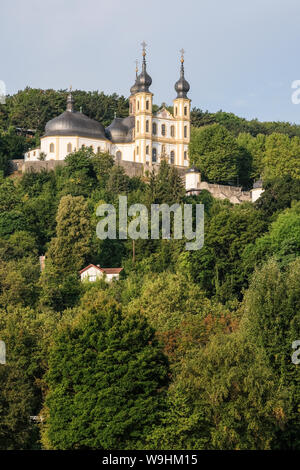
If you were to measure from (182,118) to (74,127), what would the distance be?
10199mm

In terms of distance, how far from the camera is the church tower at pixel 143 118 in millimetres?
91938

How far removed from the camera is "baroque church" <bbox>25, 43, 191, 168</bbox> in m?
91.5

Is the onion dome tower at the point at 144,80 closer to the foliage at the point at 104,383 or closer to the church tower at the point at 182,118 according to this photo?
the church tower at the point at 182,118

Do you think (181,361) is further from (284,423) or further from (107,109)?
(107,109)

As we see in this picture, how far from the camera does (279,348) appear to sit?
44.9m

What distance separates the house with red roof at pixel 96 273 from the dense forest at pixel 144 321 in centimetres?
58

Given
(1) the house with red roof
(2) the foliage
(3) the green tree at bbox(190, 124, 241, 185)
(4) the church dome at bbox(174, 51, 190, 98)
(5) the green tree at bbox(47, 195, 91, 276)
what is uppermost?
(4) the church dome at bbox(174, 51, 190, 98)

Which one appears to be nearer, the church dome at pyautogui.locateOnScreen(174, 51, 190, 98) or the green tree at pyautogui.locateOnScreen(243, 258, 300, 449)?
the green tree at pyautogui.locateOnScreen(243, 258, 300, 449)

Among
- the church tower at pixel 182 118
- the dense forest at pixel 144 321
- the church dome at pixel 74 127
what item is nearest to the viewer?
the dense forest at pixel 144 321

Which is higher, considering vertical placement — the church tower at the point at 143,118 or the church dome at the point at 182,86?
the church dome at the point at 182,86

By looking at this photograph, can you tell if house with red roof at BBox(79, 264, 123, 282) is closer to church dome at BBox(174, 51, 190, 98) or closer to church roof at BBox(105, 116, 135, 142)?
church roof at BBox(105, 116, 135, 142)

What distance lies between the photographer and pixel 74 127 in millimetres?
92688

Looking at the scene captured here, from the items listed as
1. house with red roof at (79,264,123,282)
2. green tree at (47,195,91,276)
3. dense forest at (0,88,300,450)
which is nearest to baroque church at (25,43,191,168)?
dense forest at (0,88,300,450)

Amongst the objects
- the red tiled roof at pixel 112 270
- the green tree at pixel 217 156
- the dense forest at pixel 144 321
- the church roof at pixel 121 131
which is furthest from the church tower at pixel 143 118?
the red tiled roof at pixel 112 270
